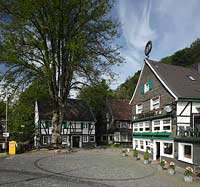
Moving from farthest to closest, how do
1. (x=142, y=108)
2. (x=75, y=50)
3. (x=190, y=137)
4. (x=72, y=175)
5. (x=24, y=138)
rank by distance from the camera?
(x=24, y=138), (x=142, y=108), (x=75, y=50), (x=190, y=137), (x=72, y=175)

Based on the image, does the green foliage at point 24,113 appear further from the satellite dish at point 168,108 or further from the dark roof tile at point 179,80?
the satellite dish at point 168,108

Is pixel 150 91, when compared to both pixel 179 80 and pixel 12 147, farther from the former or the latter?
pixel 12 147

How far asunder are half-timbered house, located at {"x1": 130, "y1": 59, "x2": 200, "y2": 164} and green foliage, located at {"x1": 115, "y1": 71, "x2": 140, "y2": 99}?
43.6 m

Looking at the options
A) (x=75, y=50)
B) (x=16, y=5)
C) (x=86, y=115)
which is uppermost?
(x=16, y=5)

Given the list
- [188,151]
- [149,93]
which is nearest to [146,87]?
[149,93]

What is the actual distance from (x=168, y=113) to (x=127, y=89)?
60674 millimetres

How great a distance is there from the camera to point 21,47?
26.9 meters

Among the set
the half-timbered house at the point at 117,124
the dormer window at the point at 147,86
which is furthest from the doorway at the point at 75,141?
the dormer window at the point at 147,86

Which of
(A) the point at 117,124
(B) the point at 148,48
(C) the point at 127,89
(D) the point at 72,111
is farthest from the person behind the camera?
(C) the point at 127,89

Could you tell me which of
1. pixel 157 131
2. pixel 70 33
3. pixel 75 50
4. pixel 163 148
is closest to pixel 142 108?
pixel 157 131

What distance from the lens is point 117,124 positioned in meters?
51.5

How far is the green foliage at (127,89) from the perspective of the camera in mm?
73619

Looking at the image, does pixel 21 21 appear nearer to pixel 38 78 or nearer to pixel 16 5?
pixel 16 5

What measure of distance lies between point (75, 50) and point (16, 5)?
7449 mm
